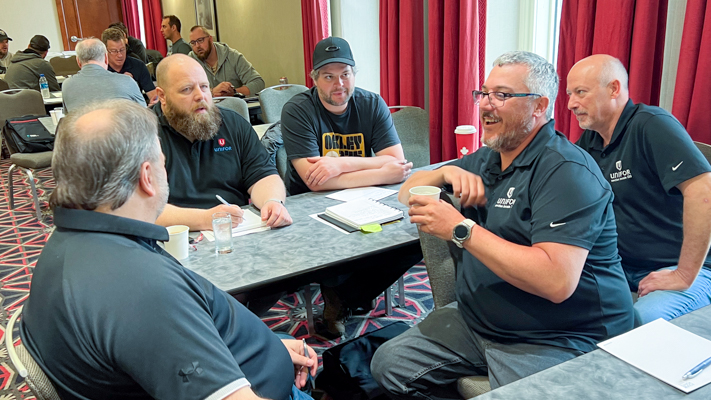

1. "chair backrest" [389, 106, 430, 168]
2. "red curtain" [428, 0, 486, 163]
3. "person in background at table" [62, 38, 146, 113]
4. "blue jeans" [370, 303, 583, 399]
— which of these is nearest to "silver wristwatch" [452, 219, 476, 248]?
"blue jeans" [370, 303, 583, 399]

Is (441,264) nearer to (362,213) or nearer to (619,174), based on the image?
(362,213)

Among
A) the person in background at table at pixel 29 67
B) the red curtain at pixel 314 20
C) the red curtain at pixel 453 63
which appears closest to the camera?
the red curtain at pixel 453 63

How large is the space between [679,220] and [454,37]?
82.4 inches

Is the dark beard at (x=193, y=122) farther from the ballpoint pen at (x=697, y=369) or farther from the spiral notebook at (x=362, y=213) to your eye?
the ballpoint pen at (x=697, y=369)

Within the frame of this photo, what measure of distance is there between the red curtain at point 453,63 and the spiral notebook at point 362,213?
67.2 inches

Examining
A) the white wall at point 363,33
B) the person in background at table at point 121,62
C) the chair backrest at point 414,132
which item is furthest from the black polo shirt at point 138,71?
the chair backrest at point 414,132

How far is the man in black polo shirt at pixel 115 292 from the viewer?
83 centimetres

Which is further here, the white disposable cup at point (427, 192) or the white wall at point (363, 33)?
the white wall at point (363, 33)

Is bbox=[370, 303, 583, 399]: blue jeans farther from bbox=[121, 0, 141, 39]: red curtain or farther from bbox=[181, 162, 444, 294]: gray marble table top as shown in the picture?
bbox=[121, 0, 141, 39]: red curtain

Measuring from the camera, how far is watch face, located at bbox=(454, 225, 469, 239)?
4.54ft

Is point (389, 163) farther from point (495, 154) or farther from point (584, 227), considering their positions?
point (584, 227)

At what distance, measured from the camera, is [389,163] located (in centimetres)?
236

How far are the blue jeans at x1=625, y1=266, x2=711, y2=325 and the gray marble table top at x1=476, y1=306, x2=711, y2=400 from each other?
0.65m

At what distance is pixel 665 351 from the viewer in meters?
1.02
